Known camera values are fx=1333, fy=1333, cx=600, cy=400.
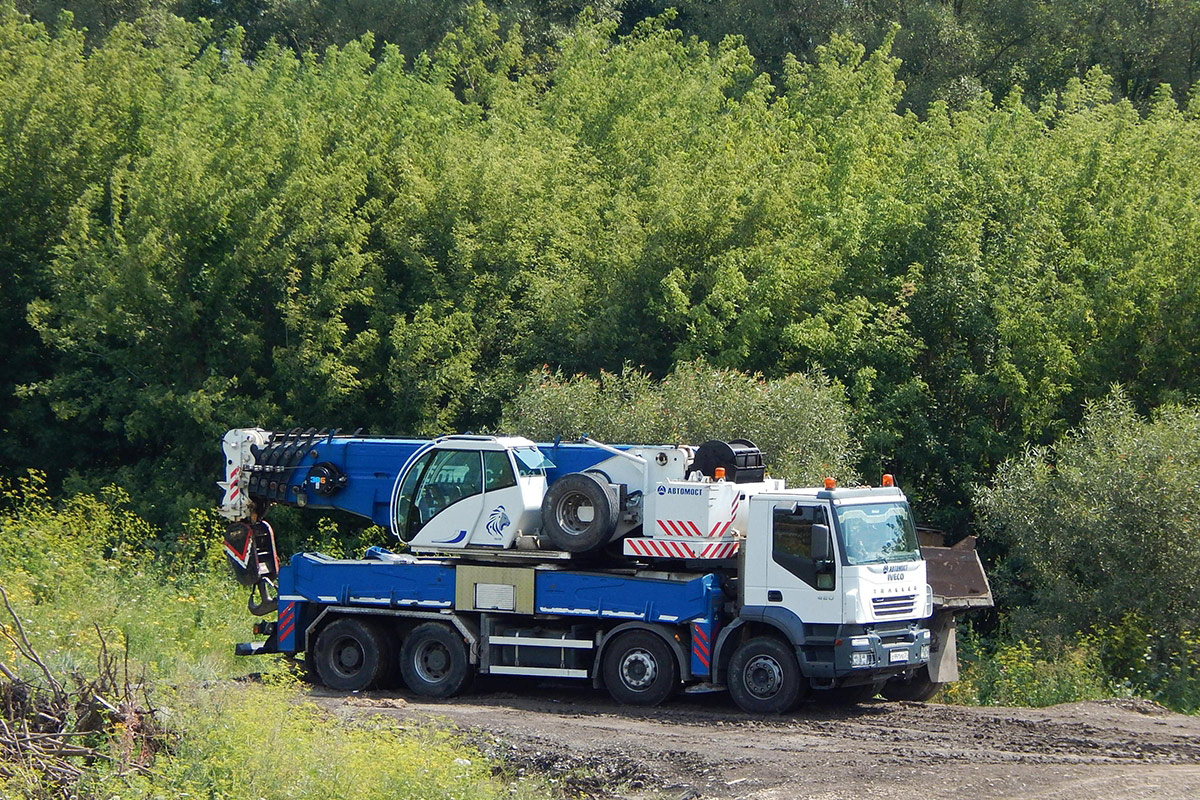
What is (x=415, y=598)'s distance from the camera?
1675 centimetres

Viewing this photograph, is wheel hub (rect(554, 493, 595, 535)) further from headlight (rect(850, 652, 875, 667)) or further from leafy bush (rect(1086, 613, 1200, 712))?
leafy bush (rect(1086, 613, 1200, 712))

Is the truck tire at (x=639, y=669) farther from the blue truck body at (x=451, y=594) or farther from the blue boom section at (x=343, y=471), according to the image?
the blue boom section at (x=343, y=471)

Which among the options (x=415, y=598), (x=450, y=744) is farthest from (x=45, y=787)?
(x=415, y=598)

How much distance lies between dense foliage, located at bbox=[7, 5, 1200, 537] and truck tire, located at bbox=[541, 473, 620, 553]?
926 centimetres

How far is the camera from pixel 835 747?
13.1 m

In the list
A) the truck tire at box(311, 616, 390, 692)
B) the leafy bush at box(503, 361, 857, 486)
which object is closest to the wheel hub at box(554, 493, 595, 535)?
the truck tire at box(311, 616, 390, 692)

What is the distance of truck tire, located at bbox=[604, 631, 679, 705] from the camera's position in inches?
618

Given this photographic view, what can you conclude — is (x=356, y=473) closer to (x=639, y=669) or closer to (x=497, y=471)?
(x=497, y=471)

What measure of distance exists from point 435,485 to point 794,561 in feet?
15.4

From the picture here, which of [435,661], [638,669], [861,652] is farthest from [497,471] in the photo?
[861,652]

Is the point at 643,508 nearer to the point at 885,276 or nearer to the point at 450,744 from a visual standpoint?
the point at 450,744

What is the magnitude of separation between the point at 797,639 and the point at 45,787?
8.11 meters

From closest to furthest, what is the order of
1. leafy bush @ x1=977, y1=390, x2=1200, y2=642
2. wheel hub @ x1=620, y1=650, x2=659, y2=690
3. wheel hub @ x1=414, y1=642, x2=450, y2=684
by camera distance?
wheel hub @ x1=620, y1=650, x2=659, y2=690 → wheel hub @ x1=414, y1=642, x2=450, y2=684 → leafy bush @ x1=977, y1=390, x2=1200, y2=642

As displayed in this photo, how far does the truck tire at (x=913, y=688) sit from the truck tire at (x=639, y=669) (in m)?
2.91
